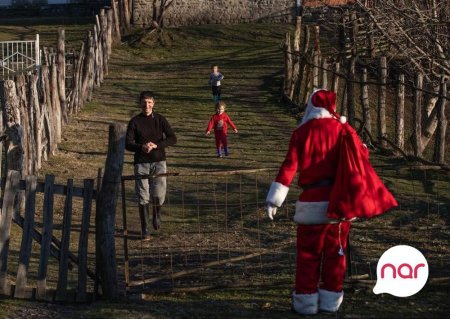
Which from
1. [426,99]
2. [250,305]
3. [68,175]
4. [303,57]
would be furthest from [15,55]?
[250,305]

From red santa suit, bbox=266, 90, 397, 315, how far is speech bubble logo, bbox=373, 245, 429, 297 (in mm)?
313

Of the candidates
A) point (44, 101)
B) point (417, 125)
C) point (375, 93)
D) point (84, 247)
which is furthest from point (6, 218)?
point (375, 93)

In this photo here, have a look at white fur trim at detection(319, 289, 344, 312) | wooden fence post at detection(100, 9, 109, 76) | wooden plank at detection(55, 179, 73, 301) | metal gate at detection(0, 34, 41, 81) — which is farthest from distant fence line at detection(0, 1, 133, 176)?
white fur trim at detection(319, 289, 344, 312)

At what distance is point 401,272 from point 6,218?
351cm

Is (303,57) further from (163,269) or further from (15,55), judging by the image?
(163,269)

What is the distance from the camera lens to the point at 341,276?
8477 millimetres

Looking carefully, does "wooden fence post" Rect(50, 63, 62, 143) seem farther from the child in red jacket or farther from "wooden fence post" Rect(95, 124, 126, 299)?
"wooden fence post" Rect(95, 124, 126, 299)

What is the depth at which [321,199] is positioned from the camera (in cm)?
849

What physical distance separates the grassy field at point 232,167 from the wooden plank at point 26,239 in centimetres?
15

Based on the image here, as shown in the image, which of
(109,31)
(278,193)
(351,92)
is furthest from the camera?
(109,31)

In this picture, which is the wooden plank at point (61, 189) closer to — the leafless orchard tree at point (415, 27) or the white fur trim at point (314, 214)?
the white fur trim at point (314, 214)

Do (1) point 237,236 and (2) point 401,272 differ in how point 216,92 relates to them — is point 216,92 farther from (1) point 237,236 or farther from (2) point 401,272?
(2) point 401,272

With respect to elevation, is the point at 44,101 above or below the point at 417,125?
above

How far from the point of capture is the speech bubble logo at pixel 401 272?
8352 mm
